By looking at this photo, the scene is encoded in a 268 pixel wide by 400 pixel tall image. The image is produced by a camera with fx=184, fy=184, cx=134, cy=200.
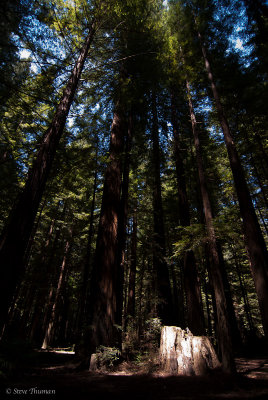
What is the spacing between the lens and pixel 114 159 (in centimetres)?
761

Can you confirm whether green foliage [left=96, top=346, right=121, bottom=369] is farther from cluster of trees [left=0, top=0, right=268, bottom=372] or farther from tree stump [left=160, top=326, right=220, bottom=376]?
tree stump [left=160, top=326, right=220, bottom=376]

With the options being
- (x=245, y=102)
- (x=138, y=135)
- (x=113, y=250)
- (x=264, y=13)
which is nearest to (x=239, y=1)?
(x=264, y=13)

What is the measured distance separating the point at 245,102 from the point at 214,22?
4.38 m

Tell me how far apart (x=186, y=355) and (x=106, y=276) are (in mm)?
2838

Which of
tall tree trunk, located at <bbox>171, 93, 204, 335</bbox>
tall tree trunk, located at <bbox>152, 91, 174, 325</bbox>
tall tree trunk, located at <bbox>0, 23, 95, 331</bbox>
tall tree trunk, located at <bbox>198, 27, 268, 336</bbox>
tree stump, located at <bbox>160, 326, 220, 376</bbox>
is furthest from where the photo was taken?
tall tree trunk, located at <bbox>152, 91, 174, 325</bbox>

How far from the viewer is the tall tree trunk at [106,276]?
505 cm

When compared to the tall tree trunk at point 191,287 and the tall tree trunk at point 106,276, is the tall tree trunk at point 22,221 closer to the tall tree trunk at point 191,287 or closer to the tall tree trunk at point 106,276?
the tall tree trunk at point 106,276

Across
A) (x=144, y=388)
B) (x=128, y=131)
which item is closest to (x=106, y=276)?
(x=144, y=388)

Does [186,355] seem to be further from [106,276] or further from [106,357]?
[106,276]

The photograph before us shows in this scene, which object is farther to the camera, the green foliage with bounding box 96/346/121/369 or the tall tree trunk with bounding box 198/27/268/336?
the tall tree trunk with bounding box 198/27/268/336

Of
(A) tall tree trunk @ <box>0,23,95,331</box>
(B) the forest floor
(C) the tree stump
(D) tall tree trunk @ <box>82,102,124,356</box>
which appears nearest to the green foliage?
(D) tall tree trunk @ <box>82,102,124,356</box>

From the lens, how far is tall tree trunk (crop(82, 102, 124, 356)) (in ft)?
16.6

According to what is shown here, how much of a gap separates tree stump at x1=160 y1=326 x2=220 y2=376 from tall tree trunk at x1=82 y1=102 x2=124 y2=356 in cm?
154

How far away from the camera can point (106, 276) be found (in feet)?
18.9
